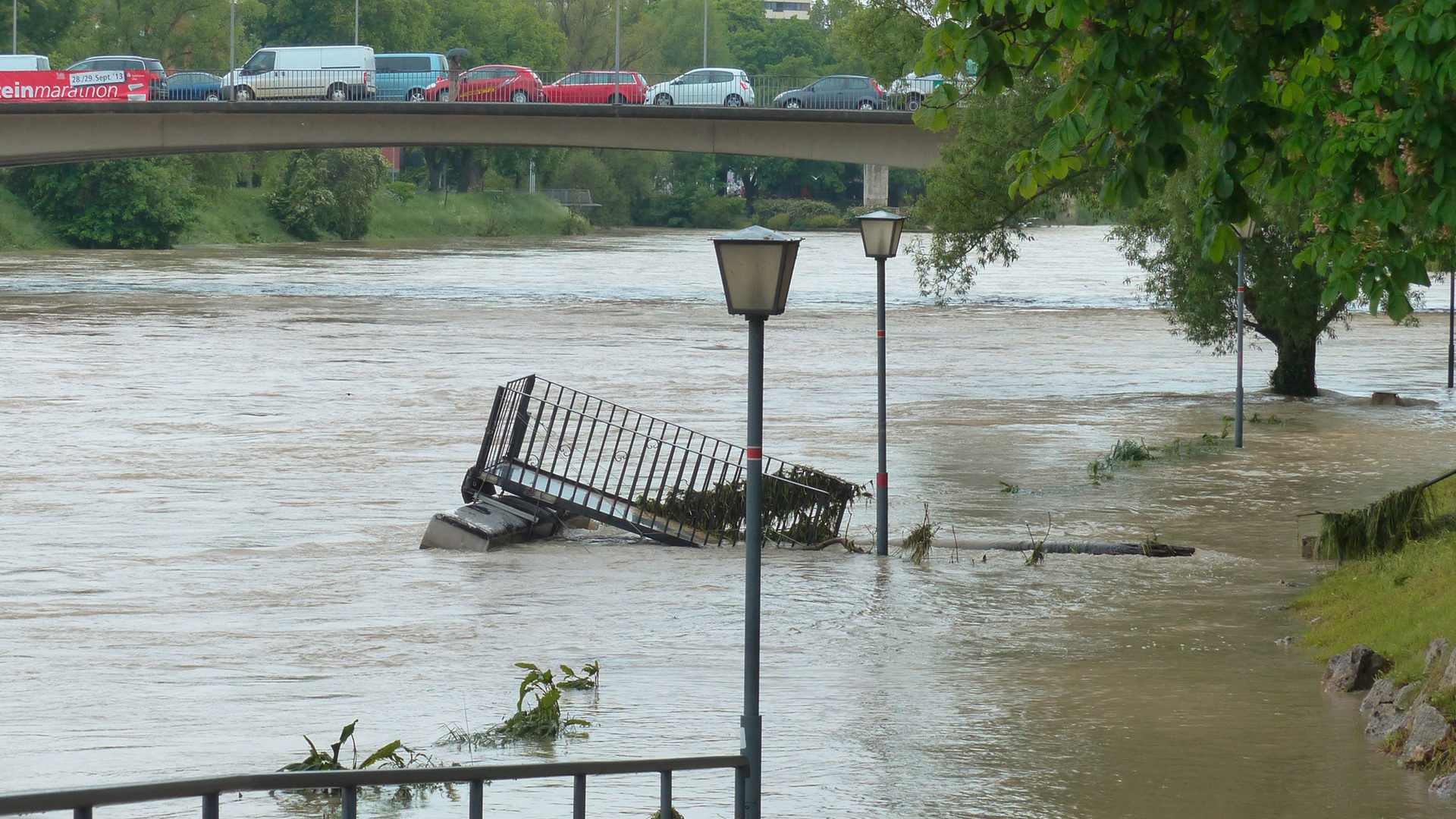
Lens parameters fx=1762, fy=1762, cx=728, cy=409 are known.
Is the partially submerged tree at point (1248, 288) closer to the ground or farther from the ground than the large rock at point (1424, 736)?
farther from the ground

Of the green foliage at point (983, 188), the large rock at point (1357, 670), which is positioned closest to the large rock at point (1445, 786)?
the large rock at point (1357, 670)

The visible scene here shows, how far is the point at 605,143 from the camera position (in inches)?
2176

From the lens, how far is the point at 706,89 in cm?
5903

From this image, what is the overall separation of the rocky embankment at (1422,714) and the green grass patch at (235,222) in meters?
82.2

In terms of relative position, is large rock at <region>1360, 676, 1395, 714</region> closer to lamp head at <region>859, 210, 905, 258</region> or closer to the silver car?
lamp head at <region>859, 210, 905, 258</region>

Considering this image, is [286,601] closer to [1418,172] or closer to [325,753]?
[325,753]

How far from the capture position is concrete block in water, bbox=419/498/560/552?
17.1 m

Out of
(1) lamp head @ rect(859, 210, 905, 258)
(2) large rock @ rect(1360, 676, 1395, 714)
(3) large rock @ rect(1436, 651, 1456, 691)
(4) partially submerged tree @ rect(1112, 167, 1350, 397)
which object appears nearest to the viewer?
(3) large rock @ rect(1436, 651, 1456, 691)

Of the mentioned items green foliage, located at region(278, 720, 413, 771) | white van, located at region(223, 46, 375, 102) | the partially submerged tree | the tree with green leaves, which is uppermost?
white van, located at region(223, 46, 375, 102)

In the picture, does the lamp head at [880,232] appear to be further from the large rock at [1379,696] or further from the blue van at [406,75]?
A: the blue van at [406,75]

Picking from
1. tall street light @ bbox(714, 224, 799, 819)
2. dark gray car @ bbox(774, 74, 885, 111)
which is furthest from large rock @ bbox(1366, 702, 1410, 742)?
dark gray car @ bbox(774, 74, 885, 111)

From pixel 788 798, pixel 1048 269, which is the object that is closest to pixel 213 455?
pixel 788 798

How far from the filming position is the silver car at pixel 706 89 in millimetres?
A: 58344

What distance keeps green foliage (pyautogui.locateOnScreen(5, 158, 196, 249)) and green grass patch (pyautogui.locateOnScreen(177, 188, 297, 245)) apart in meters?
2.88
